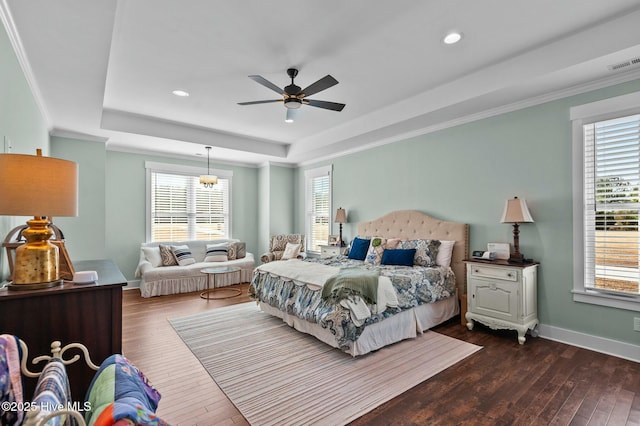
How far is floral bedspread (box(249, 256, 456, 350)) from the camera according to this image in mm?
2939

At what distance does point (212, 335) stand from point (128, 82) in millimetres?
3059

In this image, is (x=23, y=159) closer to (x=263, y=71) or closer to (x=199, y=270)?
(x=263, y=71)

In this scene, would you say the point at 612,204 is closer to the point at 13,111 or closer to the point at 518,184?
the point at 518,184

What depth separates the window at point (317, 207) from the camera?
6746 mm

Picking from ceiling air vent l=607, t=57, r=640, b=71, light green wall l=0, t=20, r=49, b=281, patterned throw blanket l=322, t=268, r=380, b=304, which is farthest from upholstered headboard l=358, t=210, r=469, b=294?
light green wall l=0, t=20, r=49, b=281

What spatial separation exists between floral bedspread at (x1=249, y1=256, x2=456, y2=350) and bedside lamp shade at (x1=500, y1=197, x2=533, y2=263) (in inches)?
33.2

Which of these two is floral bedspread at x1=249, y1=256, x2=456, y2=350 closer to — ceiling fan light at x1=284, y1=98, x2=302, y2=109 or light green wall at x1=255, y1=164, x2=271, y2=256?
ceiling fan light at x1=284, y1=98, x2=302, y2=109

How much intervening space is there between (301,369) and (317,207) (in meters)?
4.54

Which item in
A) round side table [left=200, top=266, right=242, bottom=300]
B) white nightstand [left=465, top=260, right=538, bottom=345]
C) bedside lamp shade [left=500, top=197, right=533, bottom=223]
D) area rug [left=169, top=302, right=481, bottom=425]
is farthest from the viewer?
round side table [left=200, top=266, right=242, bottom=300]

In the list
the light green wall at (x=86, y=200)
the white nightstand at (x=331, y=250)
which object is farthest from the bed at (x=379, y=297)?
the light green wall at (x=86, y=200)

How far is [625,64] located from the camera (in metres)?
2.78

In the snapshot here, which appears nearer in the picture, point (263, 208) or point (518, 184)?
point (518, 184)

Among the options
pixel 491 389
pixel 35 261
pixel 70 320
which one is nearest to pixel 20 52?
pixel 35 261

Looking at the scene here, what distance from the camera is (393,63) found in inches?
126
